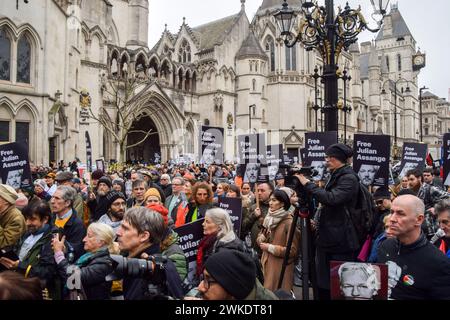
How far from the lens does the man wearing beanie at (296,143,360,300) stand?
4219mm

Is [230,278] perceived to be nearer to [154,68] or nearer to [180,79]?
[154,68]

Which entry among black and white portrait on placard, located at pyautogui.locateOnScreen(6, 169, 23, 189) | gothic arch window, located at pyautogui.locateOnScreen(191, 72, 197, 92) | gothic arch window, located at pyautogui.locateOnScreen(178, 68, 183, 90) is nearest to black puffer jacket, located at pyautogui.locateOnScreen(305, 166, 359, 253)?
black and white portrait on placard, located at pyautogui.locateOnScreen(6, 169, 23, 189)

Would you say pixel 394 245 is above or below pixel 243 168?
below

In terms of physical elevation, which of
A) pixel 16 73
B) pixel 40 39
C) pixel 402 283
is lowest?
pixel 402 283

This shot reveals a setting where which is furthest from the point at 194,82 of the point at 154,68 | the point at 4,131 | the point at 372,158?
the point at 372,158

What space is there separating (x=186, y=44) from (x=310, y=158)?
4053 centimetres

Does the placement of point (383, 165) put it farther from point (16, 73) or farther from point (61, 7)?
point (61, 7)

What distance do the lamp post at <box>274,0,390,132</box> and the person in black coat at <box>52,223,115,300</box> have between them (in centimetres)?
565

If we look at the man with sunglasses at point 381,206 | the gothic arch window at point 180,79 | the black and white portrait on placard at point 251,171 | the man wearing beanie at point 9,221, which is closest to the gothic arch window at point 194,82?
the gothic arch window at point 180,79

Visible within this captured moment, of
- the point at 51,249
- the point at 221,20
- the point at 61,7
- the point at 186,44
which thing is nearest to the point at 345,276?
the point at 51,249

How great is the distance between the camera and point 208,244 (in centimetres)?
450

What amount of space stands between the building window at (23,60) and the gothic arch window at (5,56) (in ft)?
1.35

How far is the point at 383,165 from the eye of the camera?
6.41 meters

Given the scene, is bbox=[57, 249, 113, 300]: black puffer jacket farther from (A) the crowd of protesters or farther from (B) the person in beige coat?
(B) the person in beige coat
